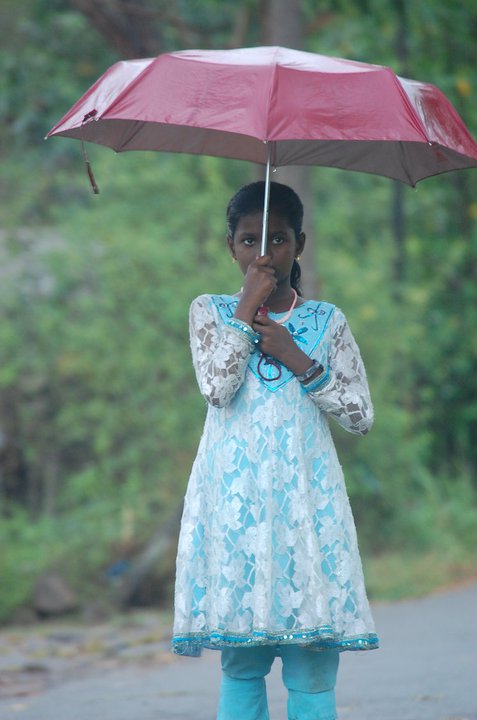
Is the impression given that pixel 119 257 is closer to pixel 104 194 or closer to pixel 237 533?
pixel 104 194

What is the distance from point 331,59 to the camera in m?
3.75

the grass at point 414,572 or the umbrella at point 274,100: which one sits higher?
the umbrella at point 274,100

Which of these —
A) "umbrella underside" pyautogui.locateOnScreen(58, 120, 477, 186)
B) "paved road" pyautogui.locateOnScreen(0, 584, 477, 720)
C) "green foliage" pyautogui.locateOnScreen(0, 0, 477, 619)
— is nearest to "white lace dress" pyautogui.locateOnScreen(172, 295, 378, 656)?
"umbrella underside" pyautogui.locateOnScreen(58, 120, 477, 186)

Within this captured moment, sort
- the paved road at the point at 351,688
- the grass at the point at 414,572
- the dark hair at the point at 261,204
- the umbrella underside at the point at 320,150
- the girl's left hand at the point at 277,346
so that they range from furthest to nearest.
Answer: the grass at the point at 414,572
the paved road at the point at 351,688
the umbrella underside at the point at 320,150
the dark hair at the point at 261,204
the girl's left hand at the point at 277,346

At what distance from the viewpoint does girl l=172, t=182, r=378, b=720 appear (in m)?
3.48

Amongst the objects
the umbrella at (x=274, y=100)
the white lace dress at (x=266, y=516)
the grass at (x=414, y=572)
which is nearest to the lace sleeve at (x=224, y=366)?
the white lace dress at (x=266, y=516)

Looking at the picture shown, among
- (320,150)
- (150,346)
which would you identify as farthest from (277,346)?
(150,346)

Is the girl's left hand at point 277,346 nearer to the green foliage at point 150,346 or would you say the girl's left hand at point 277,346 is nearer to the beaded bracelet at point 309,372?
the beaded bracelet at point 309,372

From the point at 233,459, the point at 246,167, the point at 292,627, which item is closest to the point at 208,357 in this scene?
the point at 233,459

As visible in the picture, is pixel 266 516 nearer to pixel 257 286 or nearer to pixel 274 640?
pixel 274 640

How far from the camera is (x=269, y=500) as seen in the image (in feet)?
11.5

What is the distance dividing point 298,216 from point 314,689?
1.42 m

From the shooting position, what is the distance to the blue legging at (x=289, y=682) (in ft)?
11.7

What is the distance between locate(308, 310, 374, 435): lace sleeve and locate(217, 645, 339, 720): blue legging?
0.69 metres
